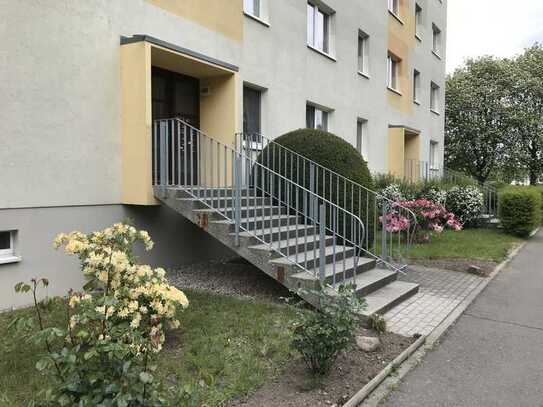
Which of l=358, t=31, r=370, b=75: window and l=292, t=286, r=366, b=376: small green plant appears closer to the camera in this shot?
l=292, t=286, r=366, b=376: small green plant

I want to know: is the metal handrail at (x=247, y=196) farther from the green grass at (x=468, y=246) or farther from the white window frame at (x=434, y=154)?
the white window frame at (x=434, y=154)

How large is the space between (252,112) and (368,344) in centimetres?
631

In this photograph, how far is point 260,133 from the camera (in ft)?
33.1

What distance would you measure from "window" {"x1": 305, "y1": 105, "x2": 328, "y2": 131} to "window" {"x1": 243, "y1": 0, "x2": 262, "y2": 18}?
8.87 feet

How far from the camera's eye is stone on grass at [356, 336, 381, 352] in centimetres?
469

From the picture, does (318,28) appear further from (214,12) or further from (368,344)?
(368,344)

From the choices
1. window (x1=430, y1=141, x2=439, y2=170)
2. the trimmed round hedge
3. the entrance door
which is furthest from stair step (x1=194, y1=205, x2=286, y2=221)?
window (x1=430, y1=141, x2=439, y2=170)

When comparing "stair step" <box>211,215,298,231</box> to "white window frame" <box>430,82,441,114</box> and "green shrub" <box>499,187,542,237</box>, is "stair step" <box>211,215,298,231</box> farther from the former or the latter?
"white window frame" <box>430,82,441,114</box>

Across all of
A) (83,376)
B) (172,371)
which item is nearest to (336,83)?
(172,371)

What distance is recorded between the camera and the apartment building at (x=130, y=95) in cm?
573

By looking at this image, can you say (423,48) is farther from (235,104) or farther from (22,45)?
(22,45)

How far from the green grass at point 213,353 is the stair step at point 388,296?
1.04 meters

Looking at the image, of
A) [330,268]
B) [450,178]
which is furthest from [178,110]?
[450,178]

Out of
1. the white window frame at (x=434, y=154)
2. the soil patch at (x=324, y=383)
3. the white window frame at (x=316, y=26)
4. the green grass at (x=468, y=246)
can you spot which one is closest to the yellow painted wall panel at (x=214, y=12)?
the white window frame at (x=316, y=26)
